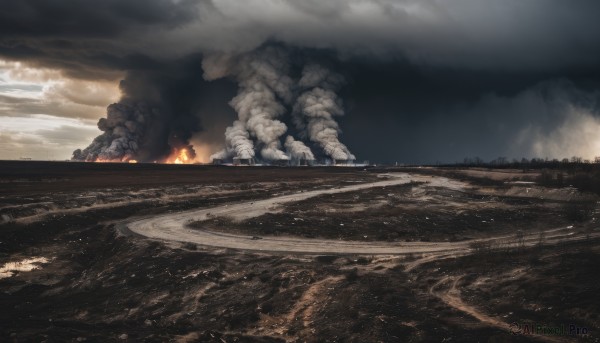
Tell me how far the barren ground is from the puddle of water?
0.45ft

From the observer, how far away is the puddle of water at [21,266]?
2819 centimetres

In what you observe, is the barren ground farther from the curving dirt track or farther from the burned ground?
the burned ground

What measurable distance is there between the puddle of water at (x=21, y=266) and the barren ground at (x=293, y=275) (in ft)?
0.45

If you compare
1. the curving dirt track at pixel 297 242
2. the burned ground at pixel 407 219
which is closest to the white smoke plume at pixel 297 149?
the burned ground at pixel 407 219

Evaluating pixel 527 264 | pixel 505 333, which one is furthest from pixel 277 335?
pixel 527 264

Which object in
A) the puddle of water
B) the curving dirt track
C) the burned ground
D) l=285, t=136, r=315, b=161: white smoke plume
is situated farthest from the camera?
l=285, t=136, r=315, b=161: white smoke plume

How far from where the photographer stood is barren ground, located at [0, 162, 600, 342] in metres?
17.3

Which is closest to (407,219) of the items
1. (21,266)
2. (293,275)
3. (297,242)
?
(297,242)

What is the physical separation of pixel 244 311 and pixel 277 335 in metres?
3.05

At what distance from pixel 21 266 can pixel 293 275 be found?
19.9 metres

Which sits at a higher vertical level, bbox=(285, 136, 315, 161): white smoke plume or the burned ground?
bbox=(285, 136, 315, 161): white smoke plume

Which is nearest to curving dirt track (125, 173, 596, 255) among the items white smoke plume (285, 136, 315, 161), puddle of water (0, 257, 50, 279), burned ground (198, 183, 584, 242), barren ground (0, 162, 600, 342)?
barren ground (0, 162, 600, 342)

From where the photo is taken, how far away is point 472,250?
28.7m

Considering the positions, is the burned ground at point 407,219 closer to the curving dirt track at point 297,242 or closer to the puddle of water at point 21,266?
the curving dirt track at point 297,242
